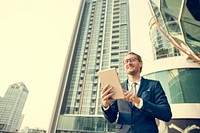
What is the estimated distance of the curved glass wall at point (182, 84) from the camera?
10484 mm

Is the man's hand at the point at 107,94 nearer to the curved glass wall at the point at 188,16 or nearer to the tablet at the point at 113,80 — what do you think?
the tablet at the point at 113,80

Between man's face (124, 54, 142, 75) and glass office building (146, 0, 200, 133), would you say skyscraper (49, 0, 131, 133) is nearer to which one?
glass office building (146, 0, 200, 133)

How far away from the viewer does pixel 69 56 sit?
45688mm

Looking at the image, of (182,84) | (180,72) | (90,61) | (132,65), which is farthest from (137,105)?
(90,61)

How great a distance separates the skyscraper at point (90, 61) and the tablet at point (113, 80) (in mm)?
32167

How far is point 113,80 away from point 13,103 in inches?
4480

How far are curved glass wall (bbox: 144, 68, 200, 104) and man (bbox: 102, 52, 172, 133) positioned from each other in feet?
34.7

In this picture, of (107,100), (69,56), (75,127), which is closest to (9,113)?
(69,56)

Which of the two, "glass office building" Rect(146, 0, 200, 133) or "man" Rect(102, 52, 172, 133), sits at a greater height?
"glass office building" Rect(146, 0, 200, 133)

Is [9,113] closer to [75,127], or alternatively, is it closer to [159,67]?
[75,127]

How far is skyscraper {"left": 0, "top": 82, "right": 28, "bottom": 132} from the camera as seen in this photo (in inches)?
3593

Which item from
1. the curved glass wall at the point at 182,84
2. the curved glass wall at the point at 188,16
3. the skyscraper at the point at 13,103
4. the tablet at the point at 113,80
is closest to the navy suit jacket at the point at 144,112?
the tablet at the point at 113,80

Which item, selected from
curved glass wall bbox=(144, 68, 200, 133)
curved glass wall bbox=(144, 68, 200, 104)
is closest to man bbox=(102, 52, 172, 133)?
curved glass wall bbox=(144, 68, 200, 133)

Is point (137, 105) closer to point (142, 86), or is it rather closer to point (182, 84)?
point (142, 86)
